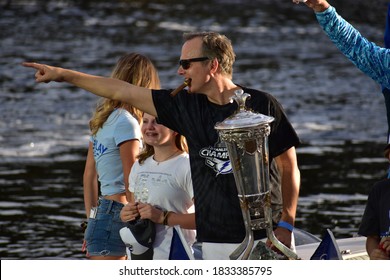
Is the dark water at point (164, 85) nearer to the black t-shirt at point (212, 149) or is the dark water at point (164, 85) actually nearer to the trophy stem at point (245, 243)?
the black t-shirt at point (212, 149)

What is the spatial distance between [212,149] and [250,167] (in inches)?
16.4

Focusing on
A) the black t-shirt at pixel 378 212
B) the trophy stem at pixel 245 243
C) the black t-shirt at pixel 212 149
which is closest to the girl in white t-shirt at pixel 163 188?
the black t-shirt at pixel 212 149

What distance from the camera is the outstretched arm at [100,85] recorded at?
606 centimetres

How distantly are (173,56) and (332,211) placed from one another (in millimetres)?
15947

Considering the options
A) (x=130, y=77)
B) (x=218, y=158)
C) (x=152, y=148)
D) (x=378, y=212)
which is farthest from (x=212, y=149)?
(x=130, y=77)

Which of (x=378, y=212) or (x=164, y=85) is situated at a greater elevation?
(x=378, y=212)

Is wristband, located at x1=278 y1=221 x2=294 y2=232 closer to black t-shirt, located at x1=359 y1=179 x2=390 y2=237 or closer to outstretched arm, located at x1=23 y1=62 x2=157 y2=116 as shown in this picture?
black t-shirt, located at x1=359 y1=179 x2=390 y2=237

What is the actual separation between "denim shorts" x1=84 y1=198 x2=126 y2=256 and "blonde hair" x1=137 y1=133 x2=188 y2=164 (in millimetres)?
400

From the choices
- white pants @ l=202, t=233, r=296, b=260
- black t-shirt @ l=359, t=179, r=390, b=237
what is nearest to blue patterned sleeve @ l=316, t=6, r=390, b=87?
black t-shirt @ l=359, t=179, r=390, b=237

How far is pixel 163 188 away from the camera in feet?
22.6

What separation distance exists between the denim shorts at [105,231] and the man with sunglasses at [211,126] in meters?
1.12

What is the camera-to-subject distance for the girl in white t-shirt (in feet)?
22.4

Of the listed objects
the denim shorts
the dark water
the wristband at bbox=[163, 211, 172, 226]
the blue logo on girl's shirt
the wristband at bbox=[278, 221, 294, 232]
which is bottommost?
the dark water

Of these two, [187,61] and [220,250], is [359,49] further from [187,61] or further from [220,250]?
[220,250]
